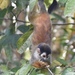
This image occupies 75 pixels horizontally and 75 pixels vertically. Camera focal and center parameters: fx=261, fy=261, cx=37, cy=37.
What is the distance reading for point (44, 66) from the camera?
1.83 m

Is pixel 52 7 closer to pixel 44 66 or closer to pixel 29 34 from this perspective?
pixel 29 34

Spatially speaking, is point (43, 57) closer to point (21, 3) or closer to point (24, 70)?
point (24, 70)

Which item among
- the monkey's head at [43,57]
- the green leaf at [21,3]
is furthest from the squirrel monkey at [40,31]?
the green leaf at [21,3]

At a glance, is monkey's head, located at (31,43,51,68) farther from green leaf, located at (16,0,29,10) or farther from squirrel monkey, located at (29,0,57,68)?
green leaf, located at (16,0,29,10)

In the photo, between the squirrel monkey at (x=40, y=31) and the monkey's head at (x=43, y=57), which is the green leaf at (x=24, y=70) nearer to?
the monkey's head at (x=43, y=57)

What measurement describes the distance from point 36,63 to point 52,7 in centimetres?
68

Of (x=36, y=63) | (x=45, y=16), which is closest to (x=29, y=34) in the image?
(x=36, y=63)

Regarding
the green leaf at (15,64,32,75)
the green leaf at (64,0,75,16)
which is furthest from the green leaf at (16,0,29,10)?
the green leaf at (64,0,75,16)

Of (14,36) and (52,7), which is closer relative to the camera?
(14,36)

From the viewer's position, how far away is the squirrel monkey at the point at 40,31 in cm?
198

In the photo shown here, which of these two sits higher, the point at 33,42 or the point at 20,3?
the point at 20,3

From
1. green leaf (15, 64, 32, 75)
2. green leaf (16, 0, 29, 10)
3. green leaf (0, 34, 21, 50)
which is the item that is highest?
green leaf (16, 0, 29, 10)

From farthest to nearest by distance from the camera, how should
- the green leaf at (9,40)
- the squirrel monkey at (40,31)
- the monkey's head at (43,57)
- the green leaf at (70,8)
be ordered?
the green leaf at (9,40) → the squirrel monkey at (40,31) → the monkey's head at (43,57) → the green leaf at (70,8)

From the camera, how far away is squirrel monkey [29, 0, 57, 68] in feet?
6.48
